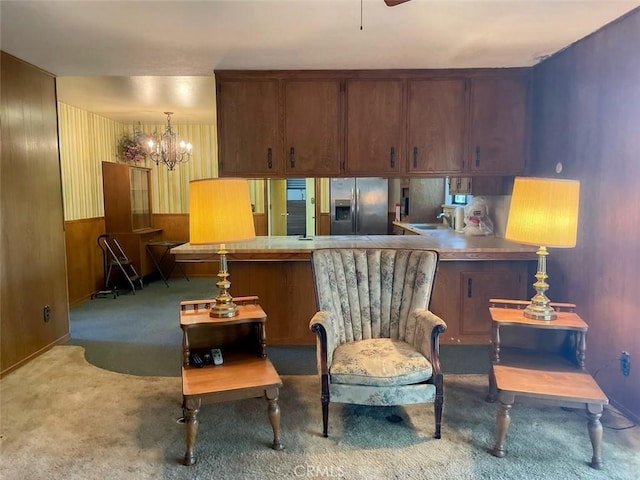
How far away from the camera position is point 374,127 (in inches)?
146

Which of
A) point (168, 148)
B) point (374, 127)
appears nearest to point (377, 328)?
point (374, 127)

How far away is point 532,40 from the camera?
2996mm

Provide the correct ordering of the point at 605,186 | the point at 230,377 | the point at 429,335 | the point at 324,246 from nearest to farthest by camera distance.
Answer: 1. the point at 230,377
2. the point at 429,335
3. the point at 605,186
4. the point at 324,246

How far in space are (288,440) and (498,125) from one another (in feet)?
9.90

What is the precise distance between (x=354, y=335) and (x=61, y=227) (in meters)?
2.96

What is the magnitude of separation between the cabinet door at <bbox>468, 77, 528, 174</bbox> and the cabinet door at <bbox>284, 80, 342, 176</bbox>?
46.1 inches

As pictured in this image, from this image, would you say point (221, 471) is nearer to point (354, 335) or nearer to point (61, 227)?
point (354, 335)

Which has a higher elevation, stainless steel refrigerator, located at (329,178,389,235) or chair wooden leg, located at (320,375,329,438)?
stainless steel refrigerator, located at (329,178,389,235)

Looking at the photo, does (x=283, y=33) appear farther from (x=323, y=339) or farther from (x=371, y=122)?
(x=323, y=339)

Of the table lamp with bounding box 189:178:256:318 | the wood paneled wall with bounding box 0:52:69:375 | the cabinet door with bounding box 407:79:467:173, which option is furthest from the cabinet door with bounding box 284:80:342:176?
the wood paneled wall with bounding box 0:52:69:375

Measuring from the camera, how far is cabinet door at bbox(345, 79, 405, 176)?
12.1ft

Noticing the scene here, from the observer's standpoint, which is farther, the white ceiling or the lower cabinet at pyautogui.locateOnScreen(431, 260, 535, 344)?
the lower cabinet at pyautogui.locateOnScreen(431, 260, 535, 344)

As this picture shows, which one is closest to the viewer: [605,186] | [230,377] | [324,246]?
[230,377]

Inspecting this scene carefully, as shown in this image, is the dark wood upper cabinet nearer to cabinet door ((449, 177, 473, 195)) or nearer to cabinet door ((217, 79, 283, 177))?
cabinet door ((217, 79, 283, 177))
